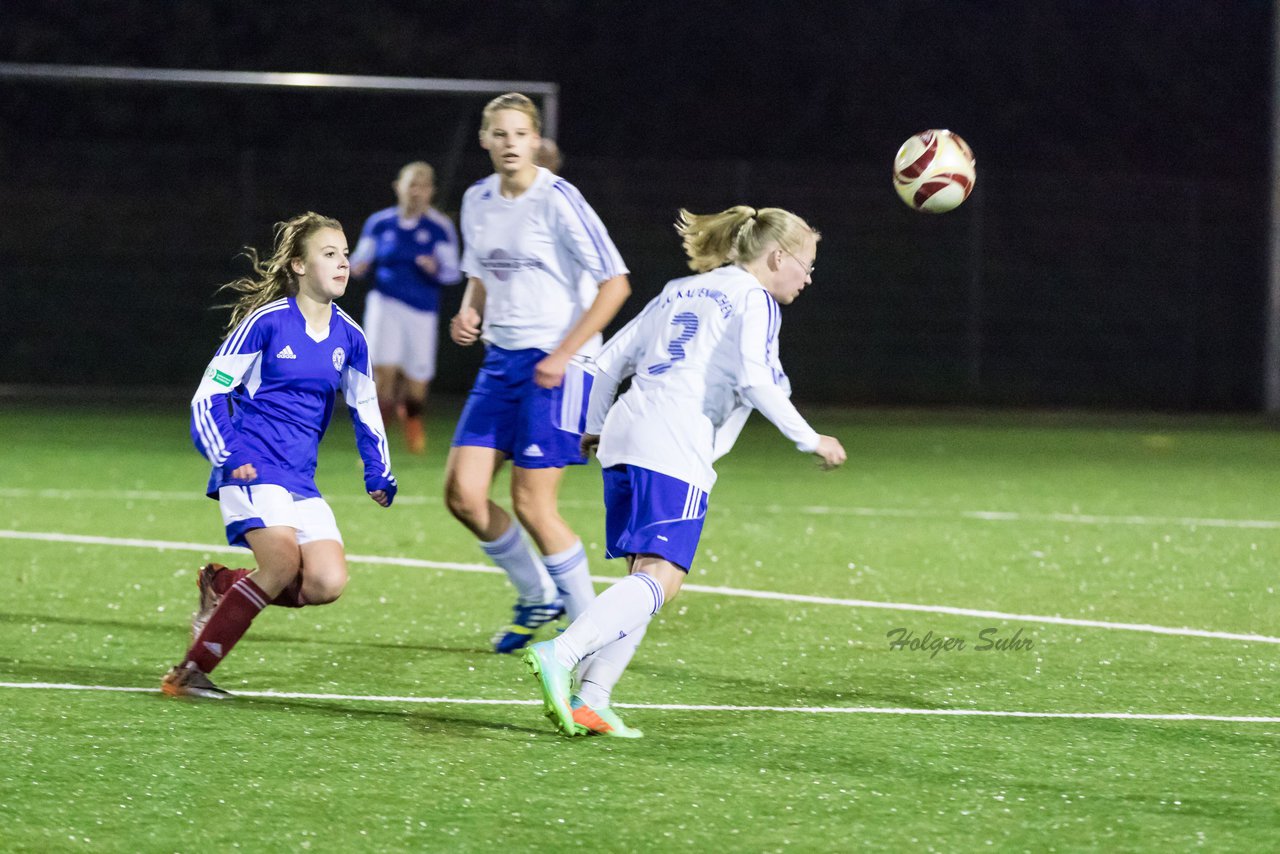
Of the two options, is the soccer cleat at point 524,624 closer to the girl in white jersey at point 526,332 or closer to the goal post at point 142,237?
the girl in white jersey at point 526,332

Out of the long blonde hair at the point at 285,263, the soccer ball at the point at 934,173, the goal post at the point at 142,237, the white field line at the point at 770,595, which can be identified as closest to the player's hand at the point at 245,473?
the long blonde hair at the point at 285,263

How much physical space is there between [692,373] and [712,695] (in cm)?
111

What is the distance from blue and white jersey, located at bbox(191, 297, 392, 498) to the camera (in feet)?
17.2

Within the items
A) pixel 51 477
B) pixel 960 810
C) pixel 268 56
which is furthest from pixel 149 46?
pixel 960 810

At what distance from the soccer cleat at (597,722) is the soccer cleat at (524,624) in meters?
1.30

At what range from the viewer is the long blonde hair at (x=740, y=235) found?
5172 millimetres

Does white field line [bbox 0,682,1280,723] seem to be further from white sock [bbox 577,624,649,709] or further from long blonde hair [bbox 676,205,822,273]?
long blonde hair [bbox 676,205,822,273]

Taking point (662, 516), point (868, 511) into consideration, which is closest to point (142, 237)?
point (868, 511)

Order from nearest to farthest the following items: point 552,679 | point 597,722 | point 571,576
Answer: point 552,679 → point 597,722 → point 571,576

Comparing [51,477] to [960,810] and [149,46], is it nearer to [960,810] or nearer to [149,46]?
[960,810]

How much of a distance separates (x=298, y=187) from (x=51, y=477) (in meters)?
9.28

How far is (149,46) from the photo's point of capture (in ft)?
87.9

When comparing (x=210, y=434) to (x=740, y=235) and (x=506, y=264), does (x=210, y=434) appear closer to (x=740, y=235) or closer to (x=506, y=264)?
(x=506, y=264)

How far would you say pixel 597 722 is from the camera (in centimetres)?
495
